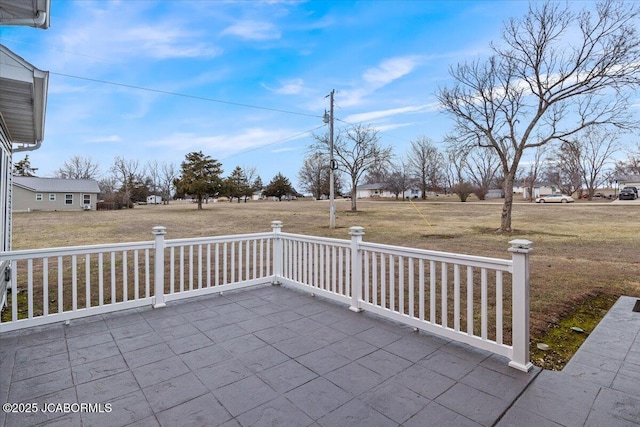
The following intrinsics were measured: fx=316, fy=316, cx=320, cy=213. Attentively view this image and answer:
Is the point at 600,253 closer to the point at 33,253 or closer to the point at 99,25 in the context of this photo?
the point at 33,253

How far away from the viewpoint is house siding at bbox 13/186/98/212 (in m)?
27.2

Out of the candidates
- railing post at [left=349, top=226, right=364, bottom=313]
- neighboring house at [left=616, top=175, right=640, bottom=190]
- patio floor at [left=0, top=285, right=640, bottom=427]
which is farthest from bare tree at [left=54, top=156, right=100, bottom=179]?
neighboring house at [left=616, top=175, right=640, bottom=190]

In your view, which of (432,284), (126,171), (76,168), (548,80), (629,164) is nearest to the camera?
(432,284)

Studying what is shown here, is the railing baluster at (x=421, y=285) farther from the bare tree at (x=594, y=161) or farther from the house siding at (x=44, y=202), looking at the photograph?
the bare tree at (x=594, y=161)

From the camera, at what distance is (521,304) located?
226cm

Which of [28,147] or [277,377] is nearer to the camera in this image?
[277,377]

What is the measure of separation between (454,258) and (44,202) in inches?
1445

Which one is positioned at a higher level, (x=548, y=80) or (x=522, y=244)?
(x=548, y=80)

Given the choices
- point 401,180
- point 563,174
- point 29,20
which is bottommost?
point 29,20

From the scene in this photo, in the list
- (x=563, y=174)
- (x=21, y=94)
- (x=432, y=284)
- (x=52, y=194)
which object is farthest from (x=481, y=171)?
(x=52, y=194)

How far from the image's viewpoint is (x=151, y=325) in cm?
317

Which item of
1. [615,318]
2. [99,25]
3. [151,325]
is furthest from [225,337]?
[99,25]

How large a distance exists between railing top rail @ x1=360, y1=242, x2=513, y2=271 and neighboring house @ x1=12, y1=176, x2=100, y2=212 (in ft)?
115

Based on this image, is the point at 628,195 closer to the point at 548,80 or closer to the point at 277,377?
the point at 548,80
